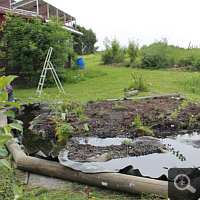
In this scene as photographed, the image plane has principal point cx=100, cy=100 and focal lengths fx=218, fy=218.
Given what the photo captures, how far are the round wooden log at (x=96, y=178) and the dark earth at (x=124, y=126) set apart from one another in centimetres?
74

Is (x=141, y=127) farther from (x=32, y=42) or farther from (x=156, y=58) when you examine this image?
(x=156, y=58)

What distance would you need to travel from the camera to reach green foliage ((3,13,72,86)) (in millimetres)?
10359

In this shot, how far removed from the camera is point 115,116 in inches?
228

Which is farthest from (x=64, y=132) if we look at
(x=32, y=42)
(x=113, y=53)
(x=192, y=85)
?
(x=113, y=53)

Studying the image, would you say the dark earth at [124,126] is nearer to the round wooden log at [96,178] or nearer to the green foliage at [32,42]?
the round wooden log at [96,178]

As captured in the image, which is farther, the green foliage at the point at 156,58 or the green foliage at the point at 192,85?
the green foliage at the point at 156,58

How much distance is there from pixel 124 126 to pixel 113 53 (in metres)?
17.3

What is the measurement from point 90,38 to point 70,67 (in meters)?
16.9

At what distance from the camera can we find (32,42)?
10.4 m

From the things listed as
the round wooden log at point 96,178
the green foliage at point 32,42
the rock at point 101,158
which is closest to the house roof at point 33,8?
the green foliage at point 32,42

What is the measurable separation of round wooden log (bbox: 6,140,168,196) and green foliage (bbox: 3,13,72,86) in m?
7.73

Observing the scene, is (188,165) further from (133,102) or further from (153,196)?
(133,102)

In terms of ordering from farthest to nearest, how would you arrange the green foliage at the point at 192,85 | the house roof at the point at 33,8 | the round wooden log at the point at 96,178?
the house roof at the point at 33,8
the green foliage at the point at 192,85
the round wooden log at the point at 96,178

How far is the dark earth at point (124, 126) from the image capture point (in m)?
4.01
